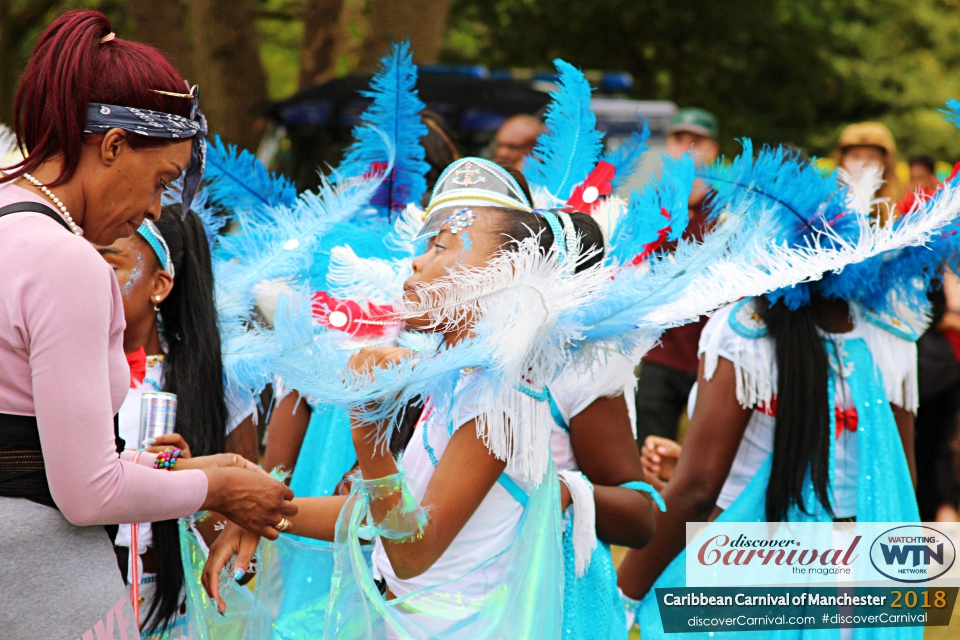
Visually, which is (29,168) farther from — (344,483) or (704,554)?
(704,554)

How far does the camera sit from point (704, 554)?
9.80 ft

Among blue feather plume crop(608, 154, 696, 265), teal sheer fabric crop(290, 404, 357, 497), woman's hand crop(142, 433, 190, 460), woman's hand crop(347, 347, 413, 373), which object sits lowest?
teal sheer fabric crop(290, 404, 357, 497)

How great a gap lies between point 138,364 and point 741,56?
1461cm

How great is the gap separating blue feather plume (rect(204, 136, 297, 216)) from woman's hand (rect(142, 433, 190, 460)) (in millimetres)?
1106

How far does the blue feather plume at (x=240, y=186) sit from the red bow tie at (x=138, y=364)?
28.0 inches

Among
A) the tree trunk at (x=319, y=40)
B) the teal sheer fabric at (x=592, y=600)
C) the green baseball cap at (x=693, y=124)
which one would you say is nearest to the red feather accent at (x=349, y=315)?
the teal sheer fabric at (x=592, y=600)

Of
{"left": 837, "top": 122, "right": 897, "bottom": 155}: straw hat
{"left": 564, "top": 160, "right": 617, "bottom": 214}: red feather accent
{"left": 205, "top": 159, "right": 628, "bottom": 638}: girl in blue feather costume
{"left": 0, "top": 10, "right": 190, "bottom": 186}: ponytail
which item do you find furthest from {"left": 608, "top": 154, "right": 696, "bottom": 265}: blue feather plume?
{"left": 837, "top": 122, "right": 897, "bottom": 155}: straw hat

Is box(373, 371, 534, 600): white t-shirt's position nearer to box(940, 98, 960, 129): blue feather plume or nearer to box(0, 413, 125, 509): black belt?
box(0, 413, 125, 509): black belt

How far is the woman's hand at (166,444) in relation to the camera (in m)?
2.21

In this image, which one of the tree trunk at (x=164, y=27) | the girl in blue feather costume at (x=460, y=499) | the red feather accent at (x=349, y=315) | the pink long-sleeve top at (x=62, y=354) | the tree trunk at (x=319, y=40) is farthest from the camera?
the tree trunk at (x=319, y=40)

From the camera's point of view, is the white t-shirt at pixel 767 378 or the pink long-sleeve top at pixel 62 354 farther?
the white t-shirt at pixel 767 378

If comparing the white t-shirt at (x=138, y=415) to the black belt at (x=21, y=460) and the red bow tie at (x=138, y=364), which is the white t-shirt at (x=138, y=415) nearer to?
the red bow tie at (x=138, y=364)

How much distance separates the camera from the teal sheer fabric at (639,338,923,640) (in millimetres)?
2941

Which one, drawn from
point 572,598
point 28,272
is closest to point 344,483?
point 572,598
